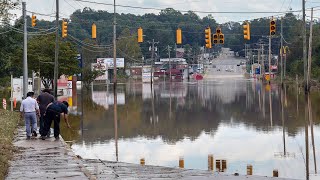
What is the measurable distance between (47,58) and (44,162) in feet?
155

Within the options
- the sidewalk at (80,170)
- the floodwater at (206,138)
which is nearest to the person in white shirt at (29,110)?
the floodwater at (206,138)

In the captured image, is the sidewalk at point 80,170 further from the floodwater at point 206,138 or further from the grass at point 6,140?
the floodwater at point 206,138

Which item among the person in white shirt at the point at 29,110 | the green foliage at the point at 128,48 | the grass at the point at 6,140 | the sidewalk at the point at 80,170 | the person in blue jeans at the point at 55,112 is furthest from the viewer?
the green foliage at the point at 128,48

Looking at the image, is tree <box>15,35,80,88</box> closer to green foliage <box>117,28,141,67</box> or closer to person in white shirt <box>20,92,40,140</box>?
person in white shirt <box>20,92,40,140</box>

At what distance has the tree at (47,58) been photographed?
6175cm

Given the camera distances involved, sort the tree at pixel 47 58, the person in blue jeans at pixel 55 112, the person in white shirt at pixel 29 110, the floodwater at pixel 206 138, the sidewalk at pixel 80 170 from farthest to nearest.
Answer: the tree at pixel 47 58 < the person in blue jeans at pixel 55 112 < the person in white shirt at pixel 29 110 < the floodwater at pixel 206 138 < the sidewalk at pixel 80 170

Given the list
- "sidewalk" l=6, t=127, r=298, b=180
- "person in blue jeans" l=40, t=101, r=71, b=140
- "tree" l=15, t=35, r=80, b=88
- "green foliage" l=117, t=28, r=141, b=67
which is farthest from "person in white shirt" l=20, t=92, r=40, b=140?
"green foliage" l=117, t=28, r=141, b=67

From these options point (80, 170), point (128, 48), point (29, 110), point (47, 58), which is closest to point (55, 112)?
point (29, 110)

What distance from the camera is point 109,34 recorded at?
179125mm

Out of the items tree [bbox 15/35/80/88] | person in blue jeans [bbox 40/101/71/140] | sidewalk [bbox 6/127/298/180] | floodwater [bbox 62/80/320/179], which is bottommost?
floodwater [bbox 62/80/320/179]

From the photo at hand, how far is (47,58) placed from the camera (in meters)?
62.3

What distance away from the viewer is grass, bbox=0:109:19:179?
48.1 ft

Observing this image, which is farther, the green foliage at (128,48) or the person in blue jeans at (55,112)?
the green foliage at (128,48)

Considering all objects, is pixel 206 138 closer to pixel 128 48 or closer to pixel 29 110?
pixel 29 110
